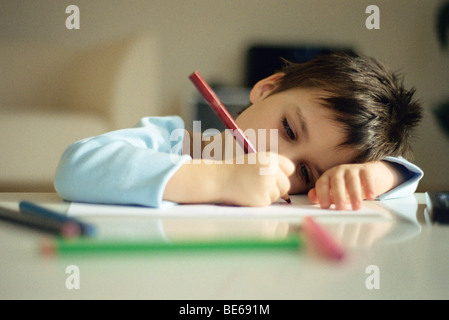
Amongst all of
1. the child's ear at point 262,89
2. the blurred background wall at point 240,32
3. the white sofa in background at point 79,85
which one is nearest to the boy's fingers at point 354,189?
the child's ear at point 262,89

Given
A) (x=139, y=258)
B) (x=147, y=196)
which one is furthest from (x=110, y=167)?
(x=139, y=258)

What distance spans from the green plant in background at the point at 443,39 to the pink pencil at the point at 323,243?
172cm

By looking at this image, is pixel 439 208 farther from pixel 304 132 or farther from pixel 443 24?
pixel 443 24

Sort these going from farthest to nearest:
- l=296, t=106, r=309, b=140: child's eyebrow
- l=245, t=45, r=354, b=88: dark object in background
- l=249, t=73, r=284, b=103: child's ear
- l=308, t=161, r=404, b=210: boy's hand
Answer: l=245, t=45, r=354, b=88: dark object in background, l=249, t=73, r=284, b=103: child's ear, l=296, t=106, r=309, b=140: child's eyebrow, l=308, t=161, r=404, b=210: boy's hand

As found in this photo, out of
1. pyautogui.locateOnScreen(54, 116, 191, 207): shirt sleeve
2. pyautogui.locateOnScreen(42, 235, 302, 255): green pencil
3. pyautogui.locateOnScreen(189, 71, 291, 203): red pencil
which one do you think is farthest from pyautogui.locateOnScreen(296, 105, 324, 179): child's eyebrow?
pyautogui.locateOnScreen(42, 235, 302, 255): green pencil

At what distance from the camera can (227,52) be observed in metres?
2.09

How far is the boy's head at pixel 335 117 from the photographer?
0.60 m

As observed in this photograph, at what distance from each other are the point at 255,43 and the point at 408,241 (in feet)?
6.10

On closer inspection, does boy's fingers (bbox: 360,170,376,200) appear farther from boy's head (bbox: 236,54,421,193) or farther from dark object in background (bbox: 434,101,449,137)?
dark object in background (bbox: 434,101,449,137)

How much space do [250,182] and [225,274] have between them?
8.2 inches

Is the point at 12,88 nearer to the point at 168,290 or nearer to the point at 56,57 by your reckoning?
the point at 56,57

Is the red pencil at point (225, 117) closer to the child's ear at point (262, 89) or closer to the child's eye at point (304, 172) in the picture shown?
the child's eye at point (304, 172)

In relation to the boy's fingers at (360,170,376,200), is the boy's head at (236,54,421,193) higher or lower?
higher

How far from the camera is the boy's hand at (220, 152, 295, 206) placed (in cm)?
44
